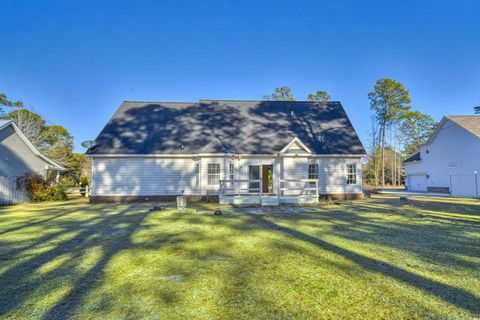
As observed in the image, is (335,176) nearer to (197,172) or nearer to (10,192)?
(197,172)

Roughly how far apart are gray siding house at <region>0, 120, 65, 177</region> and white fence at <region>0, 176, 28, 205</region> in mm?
391

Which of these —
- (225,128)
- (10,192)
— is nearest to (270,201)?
(225,128)

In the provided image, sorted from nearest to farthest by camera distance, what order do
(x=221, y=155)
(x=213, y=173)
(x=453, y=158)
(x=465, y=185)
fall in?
(x=221, y=155) → (x=213, y=173) → (x=465, y=185) → (x=453, y=158)

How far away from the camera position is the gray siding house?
56.1 feet

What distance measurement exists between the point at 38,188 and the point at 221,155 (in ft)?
41.0

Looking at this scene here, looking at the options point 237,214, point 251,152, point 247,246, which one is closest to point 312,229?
point 247,246

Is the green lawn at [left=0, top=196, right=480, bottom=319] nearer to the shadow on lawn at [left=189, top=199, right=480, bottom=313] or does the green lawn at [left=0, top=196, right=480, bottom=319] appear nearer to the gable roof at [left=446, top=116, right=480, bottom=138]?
the shadow on lawn at [left=189, top=199, right=480, bottom=313]

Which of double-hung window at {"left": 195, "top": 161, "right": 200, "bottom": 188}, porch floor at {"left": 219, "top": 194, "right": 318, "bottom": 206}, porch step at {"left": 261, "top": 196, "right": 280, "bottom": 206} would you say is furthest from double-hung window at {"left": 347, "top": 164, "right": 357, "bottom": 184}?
double-hung window at {"left": 195, "top": 161, "right": 200, "bottom": 188}

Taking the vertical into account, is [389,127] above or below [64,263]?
above

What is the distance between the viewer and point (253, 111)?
21.2 metres

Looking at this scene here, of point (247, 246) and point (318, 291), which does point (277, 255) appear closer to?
point (247, 246)

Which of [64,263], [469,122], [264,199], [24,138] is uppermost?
[469,122]

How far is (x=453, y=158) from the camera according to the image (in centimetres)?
2306

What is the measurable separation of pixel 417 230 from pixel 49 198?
2084cm
